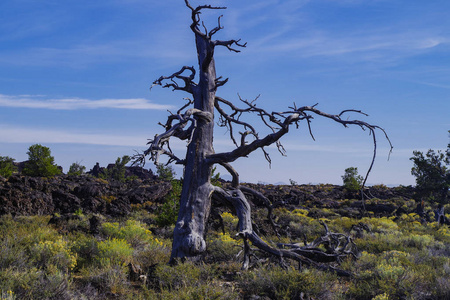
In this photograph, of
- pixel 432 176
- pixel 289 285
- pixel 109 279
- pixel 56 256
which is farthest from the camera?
pixel 432 176

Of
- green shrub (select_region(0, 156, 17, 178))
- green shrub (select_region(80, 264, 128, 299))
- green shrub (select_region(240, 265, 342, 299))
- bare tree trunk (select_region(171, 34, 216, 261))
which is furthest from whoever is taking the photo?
green shrub (select_region(0, 156, 17, 178))

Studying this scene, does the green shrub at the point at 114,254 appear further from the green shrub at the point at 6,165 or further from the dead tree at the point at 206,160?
the green shrub at the point at 6,165

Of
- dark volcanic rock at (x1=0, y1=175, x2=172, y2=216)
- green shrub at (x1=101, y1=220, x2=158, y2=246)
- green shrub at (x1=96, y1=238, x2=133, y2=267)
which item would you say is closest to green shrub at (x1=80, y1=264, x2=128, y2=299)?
green shrub at (x1=96, y1=238, x2=133, y2=267)

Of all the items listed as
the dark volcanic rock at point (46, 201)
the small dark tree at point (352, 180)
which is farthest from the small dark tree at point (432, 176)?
the dark volcanic rock at point (46, 201)

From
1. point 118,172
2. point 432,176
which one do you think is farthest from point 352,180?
point 118,172

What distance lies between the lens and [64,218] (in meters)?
14.2

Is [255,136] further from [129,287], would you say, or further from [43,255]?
[43,255]

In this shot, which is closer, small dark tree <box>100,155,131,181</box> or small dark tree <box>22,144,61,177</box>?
small dark tree <box>22,144,61,177</box>

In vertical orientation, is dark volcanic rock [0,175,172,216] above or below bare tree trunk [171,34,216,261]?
below

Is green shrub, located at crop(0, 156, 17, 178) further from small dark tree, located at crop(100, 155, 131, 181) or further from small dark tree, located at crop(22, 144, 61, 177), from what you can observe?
small dark tree, located at crop(100, 155, 131, 181)

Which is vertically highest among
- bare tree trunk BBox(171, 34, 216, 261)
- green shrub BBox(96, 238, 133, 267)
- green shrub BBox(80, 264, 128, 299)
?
bare tree trunk BBox(171, 34, 216, 261)

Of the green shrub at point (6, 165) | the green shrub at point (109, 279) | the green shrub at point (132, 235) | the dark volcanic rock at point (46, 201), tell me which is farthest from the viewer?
the green shrub at point (6, 165)

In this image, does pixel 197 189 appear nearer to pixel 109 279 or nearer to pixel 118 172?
pixel 109 279

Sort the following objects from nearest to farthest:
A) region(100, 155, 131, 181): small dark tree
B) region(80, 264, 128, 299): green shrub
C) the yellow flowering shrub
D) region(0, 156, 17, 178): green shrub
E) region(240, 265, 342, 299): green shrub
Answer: region(240, 265, 342, 299): green shrub, region(80, 264, 128, 299): green shrub, the yellow flowering shrub, region(0, 156, 17, 178): green shrub, region(100, 155, 131, 181): small dark tree
